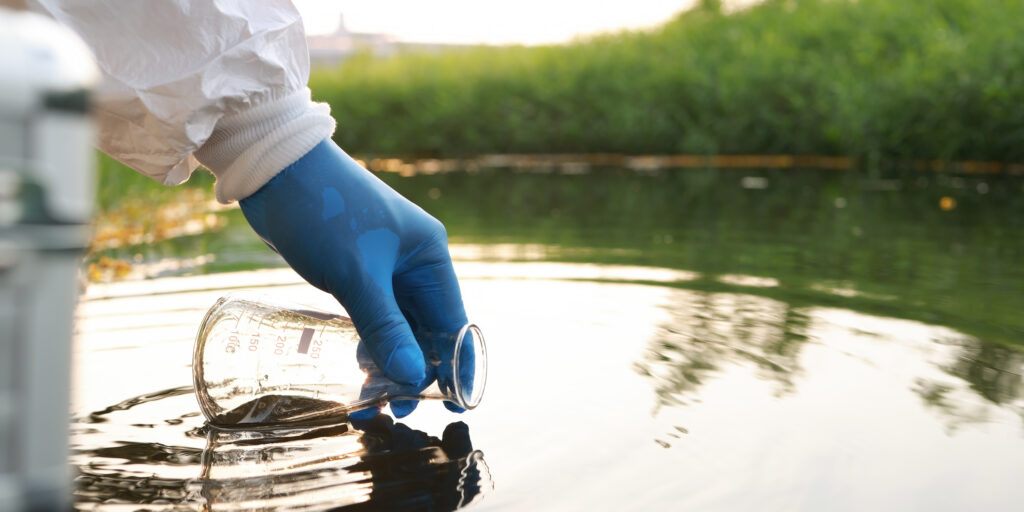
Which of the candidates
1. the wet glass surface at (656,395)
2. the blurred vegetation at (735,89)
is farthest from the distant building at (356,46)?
the wet glass surface at (656,395)

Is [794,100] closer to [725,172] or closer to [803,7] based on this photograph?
[725,172]

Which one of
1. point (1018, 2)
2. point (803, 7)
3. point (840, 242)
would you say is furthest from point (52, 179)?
point (803, 7)

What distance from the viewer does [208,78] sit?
1.54 metres

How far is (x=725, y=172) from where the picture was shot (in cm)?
970

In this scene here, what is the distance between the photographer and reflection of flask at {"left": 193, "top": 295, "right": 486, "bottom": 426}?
1741 millimetres

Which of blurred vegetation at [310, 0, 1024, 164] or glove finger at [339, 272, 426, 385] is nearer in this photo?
glove finger at [339, 272, 426, 385]

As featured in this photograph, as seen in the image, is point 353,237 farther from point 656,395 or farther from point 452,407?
point 656,395

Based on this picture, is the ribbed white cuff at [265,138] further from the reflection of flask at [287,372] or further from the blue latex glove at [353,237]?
the reflection of flask at [287,372]

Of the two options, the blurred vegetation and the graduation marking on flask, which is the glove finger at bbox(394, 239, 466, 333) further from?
the blurred vegetation

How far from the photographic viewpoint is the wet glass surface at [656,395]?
1453 millimetres

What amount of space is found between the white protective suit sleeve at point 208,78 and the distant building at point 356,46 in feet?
37.0

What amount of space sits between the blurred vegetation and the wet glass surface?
20.1 feet

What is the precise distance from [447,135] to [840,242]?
957 cm

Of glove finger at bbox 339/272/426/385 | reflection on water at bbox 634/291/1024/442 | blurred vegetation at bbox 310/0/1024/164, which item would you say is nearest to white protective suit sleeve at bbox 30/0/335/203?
glove finger at bbox 339/272/426/385
